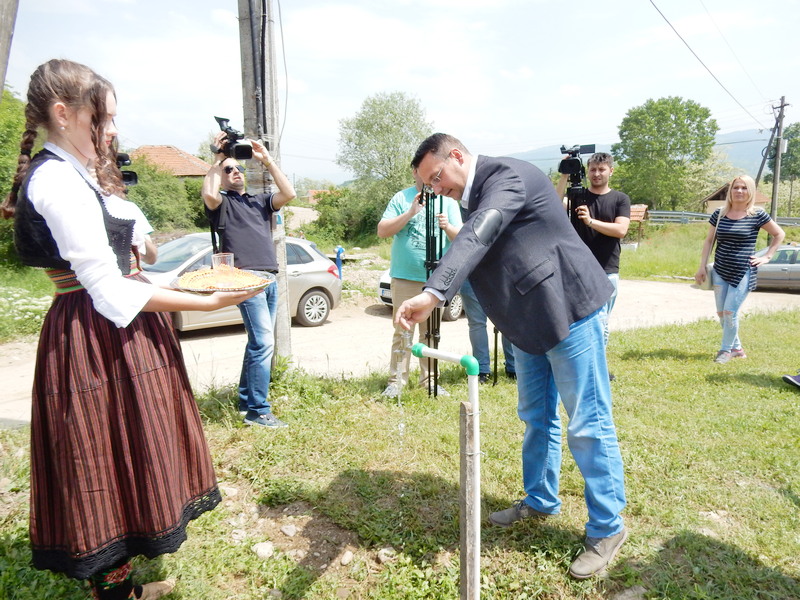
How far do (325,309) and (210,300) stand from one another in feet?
25.5

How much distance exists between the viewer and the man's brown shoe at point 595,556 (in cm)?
246

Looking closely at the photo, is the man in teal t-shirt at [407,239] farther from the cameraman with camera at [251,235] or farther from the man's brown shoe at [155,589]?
the man's brown shoe at [155,589]

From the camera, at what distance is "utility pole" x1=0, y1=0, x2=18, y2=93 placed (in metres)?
2.13

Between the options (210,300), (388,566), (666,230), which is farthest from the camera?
(666,230)

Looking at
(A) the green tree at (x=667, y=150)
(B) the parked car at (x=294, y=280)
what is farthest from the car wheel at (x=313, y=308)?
(A) the green tree at (x=667, y=150)

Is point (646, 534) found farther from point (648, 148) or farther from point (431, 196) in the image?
point (648, 148)

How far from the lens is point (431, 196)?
4.26 meters

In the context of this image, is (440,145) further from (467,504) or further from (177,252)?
(177,252)

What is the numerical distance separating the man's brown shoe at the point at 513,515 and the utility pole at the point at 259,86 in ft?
8.69

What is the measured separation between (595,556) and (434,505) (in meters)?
0.90

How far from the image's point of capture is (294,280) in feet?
30.2

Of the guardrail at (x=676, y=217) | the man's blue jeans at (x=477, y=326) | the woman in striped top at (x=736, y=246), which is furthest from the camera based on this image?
the guardrail at (x=676, y=217)

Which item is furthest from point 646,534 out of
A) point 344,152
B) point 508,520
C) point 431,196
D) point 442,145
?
point 344,152

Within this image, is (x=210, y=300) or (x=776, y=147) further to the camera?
(x=776, y=147)
